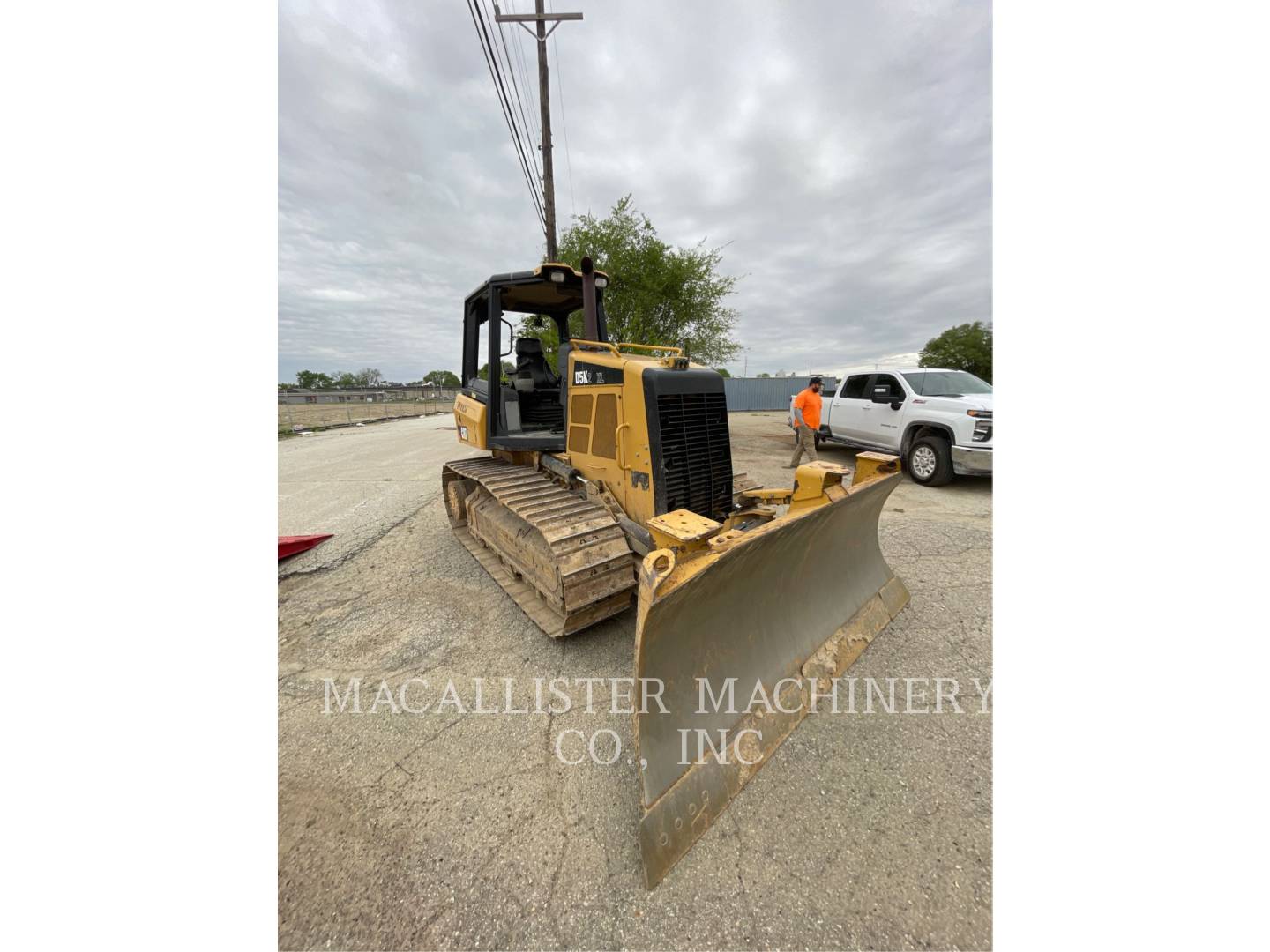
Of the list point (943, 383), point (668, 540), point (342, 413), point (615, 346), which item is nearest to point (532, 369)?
point (615, 346)

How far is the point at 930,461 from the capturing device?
6.91 meters

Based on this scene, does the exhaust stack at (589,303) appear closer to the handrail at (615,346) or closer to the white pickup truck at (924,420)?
the handrail at (615,346)

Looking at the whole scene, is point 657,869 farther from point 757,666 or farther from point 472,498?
point 472,498

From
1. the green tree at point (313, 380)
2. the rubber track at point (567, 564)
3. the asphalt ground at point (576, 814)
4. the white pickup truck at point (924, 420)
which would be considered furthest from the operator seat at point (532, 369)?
the green tree at point (313, 380)

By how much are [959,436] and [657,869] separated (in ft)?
22.9

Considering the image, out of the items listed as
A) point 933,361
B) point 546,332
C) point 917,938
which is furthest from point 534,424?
point 933,361

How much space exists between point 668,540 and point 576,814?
1112 mm

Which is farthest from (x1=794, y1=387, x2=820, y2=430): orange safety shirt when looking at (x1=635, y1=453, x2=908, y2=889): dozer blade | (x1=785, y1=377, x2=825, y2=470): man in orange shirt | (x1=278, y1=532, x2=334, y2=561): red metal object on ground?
(x1=278, y1=532, x2=334, y2=561): red metal object on ground

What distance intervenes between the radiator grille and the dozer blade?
1.92 ft

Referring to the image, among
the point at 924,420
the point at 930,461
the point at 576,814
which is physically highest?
the point at 924,420

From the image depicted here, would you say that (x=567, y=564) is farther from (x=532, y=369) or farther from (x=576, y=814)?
(x=532, y=369)

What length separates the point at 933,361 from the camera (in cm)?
4216

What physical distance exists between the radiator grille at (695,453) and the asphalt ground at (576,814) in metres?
0.97

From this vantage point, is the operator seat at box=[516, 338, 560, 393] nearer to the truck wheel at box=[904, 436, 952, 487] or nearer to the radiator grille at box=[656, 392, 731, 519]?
the radiator grille at box=[656, 392, 731, 519]
